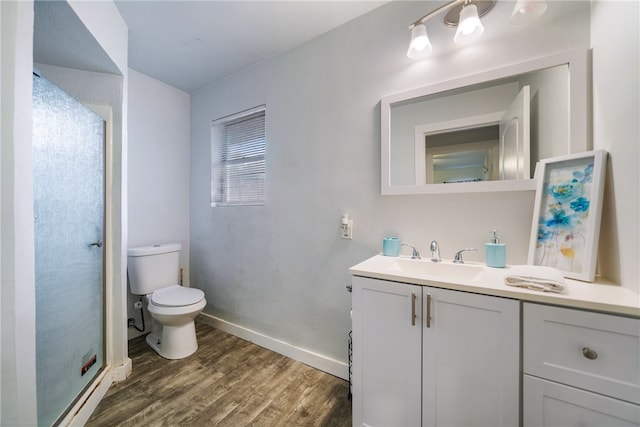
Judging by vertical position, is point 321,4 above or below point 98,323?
above

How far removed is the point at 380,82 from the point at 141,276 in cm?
241

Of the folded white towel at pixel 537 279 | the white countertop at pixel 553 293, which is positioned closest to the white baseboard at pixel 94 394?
the white countertop at pixel 553 293

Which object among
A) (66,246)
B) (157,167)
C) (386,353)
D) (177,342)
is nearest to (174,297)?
(177,342)

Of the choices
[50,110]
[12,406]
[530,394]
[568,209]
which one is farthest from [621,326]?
[50,110]

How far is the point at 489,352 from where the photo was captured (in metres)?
0.90

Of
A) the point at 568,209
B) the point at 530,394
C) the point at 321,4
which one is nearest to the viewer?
the point at 530,394

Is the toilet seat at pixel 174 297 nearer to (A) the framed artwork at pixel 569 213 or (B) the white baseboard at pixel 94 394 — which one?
(B) the white baseboard at pixel 94 394

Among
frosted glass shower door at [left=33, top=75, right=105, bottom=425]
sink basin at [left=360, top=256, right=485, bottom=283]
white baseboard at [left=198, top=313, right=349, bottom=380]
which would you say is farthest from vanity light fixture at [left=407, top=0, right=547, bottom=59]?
white baseboard at [left=198, top=313, right=349, bottom=380]

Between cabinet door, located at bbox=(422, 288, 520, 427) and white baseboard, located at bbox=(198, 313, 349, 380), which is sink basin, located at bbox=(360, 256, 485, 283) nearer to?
cabinet door, located at bbox=(422, 288, 520, 427)

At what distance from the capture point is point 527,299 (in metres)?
0.84

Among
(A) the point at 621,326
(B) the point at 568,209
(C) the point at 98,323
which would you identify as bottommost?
(C) the point at 98,323

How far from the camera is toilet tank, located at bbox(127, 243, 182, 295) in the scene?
2062 mm

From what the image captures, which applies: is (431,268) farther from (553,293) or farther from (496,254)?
(553,293)

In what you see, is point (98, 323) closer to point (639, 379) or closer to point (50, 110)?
point (50, 110)
